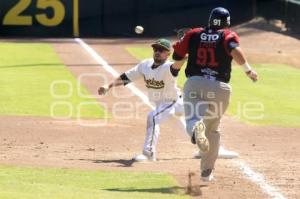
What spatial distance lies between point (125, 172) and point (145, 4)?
24189 millimetres

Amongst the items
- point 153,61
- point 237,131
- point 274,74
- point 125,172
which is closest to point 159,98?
point 153,61

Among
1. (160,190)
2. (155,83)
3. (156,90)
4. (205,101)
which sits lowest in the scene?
(160,190)

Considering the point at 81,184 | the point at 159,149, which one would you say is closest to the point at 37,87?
the point at 159,149

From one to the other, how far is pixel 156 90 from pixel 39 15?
906 inches

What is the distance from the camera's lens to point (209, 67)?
8.87m

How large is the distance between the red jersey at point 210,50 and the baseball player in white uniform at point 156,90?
1.48 m

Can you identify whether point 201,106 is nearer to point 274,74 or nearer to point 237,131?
point 237,131

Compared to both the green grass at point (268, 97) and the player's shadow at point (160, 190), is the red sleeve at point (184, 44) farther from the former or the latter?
the green grass at point (268, 97)

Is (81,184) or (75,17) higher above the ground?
(81,184)

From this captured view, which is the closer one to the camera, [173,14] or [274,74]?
[274,74]

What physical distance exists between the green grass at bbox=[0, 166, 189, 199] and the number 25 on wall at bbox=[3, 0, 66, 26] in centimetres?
2377

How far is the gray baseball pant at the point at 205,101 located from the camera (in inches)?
349

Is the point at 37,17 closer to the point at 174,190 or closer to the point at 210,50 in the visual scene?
the point at 210,50

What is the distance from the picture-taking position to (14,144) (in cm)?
1171
